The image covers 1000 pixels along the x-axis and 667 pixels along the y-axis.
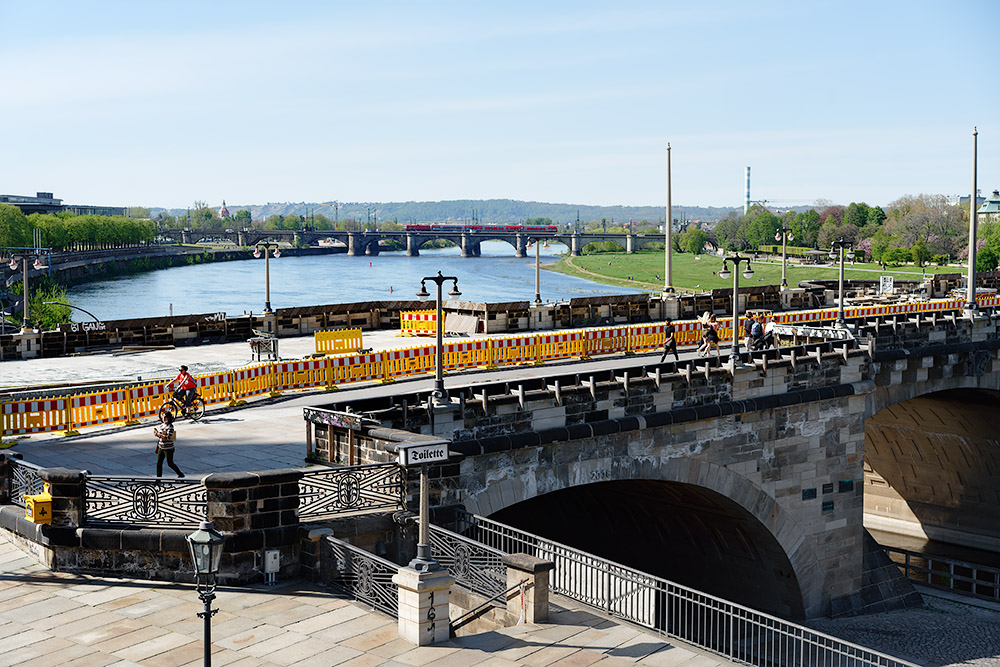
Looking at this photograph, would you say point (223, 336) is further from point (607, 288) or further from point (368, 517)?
point (607, 288)

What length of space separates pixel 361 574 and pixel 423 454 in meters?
2.85

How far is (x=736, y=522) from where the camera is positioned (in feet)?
98.8

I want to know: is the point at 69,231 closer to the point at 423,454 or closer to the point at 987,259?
the point at 987,259

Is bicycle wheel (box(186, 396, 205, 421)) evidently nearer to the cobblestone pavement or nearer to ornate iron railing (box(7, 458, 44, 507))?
ornate iron railing (box(7, 458, 44, 507))

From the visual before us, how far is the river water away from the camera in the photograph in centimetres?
10406

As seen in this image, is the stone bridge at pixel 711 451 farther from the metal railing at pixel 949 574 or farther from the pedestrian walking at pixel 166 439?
the metal railing at pixel 949 574

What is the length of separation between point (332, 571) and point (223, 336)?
2405cm

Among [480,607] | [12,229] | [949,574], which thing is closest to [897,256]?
[949,574]

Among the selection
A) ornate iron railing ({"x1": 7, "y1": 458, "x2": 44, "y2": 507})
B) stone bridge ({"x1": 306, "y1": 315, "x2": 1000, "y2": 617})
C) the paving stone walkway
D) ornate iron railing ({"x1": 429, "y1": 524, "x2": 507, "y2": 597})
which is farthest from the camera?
stone bridge ({"x1": 306, "y1": 315, "x2": 1000, "y2": 617})

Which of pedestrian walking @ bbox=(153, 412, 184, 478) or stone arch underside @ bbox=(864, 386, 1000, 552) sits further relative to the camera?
stone arch underside @ bbox=(864, 386, 1000, 552)

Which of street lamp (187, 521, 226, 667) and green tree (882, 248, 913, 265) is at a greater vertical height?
green tree (882, 248, 913, 265)

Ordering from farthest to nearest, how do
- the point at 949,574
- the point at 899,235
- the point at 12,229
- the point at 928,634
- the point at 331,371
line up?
1. the point at 899,235
2. the point at 12,229
3. the point at 949,574
4. the point at 928,634
5. the point at 331,371

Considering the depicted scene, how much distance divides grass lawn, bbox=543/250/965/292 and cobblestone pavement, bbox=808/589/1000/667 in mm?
62505

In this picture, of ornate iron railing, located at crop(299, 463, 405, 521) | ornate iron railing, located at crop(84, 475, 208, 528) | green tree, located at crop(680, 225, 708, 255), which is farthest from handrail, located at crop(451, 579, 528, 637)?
green tree, located at crop(680, 225, 708, 255)
